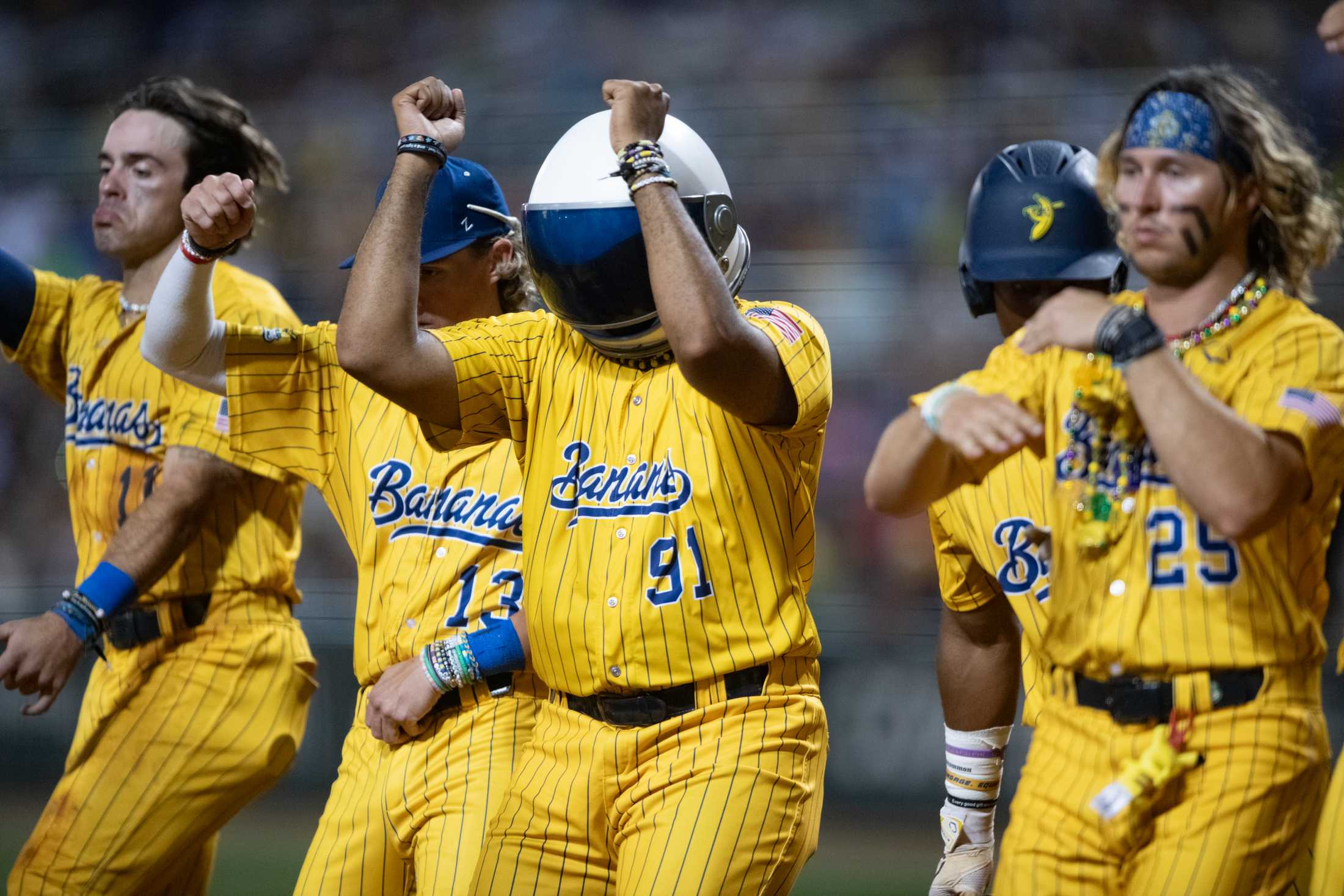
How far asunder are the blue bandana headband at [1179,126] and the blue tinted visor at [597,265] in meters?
0.88

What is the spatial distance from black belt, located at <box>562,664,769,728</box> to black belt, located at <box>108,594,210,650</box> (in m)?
1.75

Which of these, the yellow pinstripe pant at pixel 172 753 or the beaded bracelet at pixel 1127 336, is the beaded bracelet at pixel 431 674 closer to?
the yellow pinstripe pant at pixel 172 753

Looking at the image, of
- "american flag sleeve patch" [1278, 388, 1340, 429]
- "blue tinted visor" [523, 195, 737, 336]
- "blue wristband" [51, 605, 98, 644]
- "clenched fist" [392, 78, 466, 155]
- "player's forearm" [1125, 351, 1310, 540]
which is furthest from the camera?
"blue wristband" [51, 605, 98, 644]

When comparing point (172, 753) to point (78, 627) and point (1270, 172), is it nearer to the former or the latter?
point (78, 627)

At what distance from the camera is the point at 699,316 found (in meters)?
2.73

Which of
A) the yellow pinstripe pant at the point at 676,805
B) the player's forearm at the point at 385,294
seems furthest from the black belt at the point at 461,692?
the player's forearm at the point at 385,294

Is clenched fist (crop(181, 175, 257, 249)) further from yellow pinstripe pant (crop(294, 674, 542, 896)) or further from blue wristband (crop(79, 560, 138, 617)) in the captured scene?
yellow pinstripe pant (crop(294, 674, 542, 896))

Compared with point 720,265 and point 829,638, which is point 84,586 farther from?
point 829,638

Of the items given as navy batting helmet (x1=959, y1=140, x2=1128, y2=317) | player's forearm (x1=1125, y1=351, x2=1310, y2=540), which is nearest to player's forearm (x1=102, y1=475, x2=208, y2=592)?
navy batting helmet (x1=959, y1=140, x2=1128, y2=317)

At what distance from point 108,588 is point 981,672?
87.2 inches

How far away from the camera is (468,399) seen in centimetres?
314

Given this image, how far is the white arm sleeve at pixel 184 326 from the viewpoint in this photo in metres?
3.49

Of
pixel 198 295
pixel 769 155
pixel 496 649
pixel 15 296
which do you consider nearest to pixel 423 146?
pixel 198 295

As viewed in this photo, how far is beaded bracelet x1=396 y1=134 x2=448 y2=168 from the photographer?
124 inches
